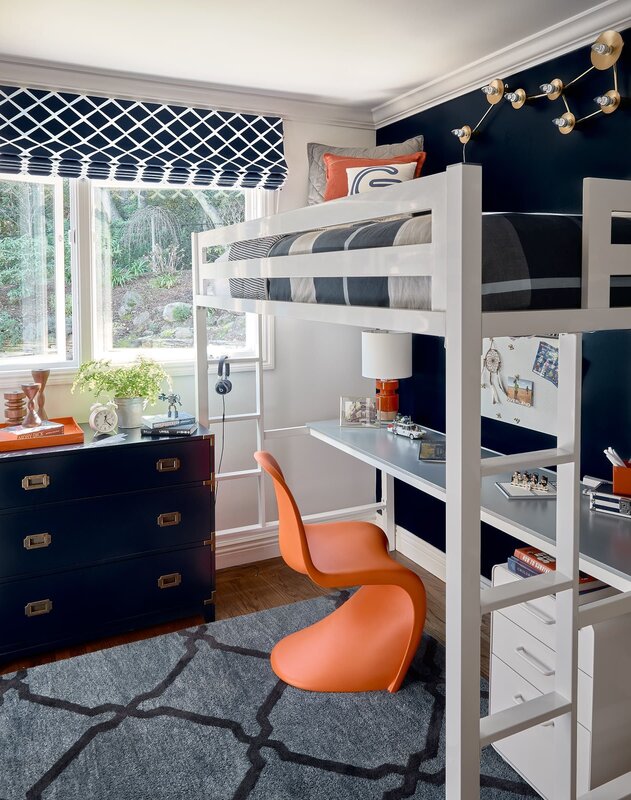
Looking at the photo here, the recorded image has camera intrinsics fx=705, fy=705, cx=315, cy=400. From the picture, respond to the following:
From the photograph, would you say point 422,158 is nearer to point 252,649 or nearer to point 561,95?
point 561,95

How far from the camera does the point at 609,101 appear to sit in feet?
7.66

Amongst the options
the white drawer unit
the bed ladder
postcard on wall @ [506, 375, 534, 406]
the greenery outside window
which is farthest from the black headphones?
the bed ladder

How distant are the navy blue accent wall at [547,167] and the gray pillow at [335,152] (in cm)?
13

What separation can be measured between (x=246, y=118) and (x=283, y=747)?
2.82 m

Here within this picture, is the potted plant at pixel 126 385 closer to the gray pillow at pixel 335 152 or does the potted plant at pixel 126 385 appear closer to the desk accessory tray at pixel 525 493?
the gray pillow at pixel 335 152

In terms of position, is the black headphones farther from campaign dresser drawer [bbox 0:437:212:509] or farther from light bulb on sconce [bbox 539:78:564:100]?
light bulb on sconce [bbox 539:78:564:100]

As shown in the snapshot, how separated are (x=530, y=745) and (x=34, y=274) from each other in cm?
278

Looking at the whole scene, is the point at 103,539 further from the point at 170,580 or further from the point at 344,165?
the point at 344,165

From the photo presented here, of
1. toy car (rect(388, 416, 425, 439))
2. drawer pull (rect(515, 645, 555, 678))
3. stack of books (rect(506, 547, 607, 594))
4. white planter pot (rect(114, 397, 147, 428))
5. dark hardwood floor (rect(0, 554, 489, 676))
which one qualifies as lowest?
dark hardwood floor (rect(0, 554, 489, 676))

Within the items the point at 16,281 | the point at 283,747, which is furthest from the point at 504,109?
the point at 283,747

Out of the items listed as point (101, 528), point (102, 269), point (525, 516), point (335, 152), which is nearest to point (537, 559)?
point (525, 516)

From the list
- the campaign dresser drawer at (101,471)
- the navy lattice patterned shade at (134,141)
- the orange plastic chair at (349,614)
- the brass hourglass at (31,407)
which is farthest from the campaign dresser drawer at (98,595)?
the navy lattice patterned shade at (134,141)

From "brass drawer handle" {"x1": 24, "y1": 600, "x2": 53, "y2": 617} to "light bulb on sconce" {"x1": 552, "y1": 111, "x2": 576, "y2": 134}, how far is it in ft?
8.67

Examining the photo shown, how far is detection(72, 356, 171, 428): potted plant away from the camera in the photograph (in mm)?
3092
